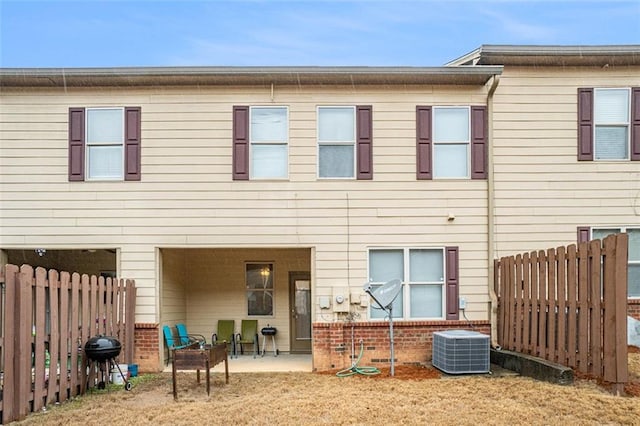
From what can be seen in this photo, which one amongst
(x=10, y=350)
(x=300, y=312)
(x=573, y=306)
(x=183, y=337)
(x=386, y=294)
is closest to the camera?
(x=10, y=350)

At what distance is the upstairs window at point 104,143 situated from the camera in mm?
11523

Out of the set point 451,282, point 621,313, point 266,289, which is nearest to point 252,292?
point 266,289

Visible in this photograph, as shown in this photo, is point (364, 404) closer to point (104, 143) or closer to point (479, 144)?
point (479, 144)

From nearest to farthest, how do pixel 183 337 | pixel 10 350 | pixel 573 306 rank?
pixel 10 350
pixel 573 306
pixel 183 337

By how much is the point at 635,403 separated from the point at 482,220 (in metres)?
4.75

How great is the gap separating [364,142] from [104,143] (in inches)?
190

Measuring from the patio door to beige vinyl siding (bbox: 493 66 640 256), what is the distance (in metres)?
4.64

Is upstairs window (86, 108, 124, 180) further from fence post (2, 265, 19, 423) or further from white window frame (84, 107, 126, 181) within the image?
fence post (2, 265, 19, 423)

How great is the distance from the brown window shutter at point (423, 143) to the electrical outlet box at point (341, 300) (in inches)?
101

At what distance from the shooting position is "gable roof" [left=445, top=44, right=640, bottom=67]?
37.4ft

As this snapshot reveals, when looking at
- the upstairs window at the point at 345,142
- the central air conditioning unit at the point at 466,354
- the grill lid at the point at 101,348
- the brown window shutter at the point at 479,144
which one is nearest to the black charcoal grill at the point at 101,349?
the grill lid at the point at 101,348

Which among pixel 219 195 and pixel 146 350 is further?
pixel 219 195

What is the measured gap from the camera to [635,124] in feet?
38.0

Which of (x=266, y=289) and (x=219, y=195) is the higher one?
(x=219, y=195)
